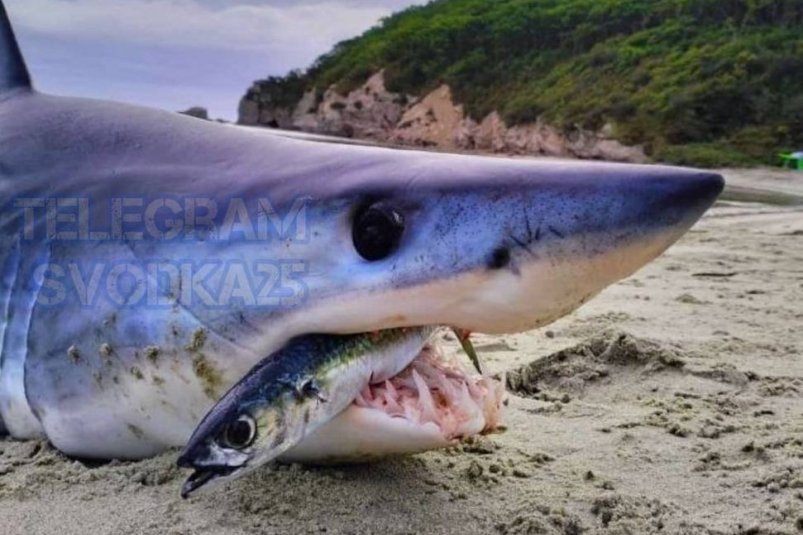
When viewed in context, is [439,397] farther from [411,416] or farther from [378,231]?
[378,231]

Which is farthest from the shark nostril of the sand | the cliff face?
the cliff face

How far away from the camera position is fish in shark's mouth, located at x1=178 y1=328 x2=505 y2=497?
1.39 m

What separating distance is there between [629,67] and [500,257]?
1314 inches

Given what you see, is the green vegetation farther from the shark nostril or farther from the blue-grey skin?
the shark nostril

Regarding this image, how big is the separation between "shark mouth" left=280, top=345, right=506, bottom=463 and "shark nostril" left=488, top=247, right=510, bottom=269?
0.32 m

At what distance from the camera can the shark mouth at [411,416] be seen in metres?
1.60

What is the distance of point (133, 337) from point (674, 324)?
8.13 ft

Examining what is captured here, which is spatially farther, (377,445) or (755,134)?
(755,134)

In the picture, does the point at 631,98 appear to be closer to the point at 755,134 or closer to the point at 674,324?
the point at 755,134

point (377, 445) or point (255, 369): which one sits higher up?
point (255, 369)

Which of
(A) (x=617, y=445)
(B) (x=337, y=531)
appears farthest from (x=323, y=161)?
(A) (x=617, y=445)

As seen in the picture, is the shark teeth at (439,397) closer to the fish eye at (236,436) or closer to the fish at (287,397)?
the fish at (287,397)

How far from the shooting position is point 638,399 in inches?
104

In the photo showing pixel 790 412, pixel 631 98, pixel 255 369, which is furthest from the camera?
pixel 631 98
